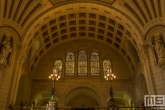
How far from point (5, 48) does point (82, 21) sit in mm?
10361

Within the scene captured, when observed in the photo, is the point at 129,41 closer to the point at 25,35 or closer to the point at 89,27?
the point at 89,27

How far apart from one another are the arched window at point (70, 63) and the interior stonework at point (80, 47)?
0.35 m

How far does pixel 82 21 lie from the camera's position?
966 inches

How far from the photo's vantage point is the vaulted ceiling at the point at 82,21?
18188mm

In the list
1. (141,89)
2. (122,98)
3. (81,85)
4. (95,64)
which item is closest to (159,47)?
(141,89)

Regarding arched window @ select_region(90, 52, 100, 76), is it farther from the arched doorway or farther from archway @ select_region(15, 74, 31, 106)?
archway @ select_region(15, 74, 31, 106)

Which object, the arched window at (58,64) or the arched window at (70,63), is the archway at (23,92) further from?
the arched window at (70,63)

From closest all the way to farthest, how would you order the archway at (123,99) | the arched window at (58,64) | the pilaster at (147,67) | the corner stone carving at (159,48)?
1. the corner stone carving at (159,48)
2. the pilaster at (147,67)
3. the arched window at (58,64)
4. the archway at (123,99)

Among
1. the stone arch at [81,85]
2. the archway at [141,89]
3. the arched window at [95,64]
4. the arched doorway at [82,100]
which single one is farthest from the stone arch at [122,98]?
the arched window at [95,64]

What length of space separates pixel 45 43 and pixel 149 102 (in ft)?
45.9

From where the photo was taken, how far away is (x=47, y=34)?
2447cm

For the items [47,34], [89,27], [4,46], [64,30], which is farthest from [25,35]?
[89,27]

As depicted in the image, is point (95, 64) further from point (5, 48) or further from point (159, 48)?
point (5, 48)

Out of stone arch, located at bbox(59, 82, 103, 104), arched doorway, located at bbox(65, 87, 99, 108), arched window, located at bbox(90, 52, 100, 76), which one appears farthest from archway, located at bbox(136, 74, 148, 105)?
arched doorway, located at bbox(65, 87, 99, 108)
